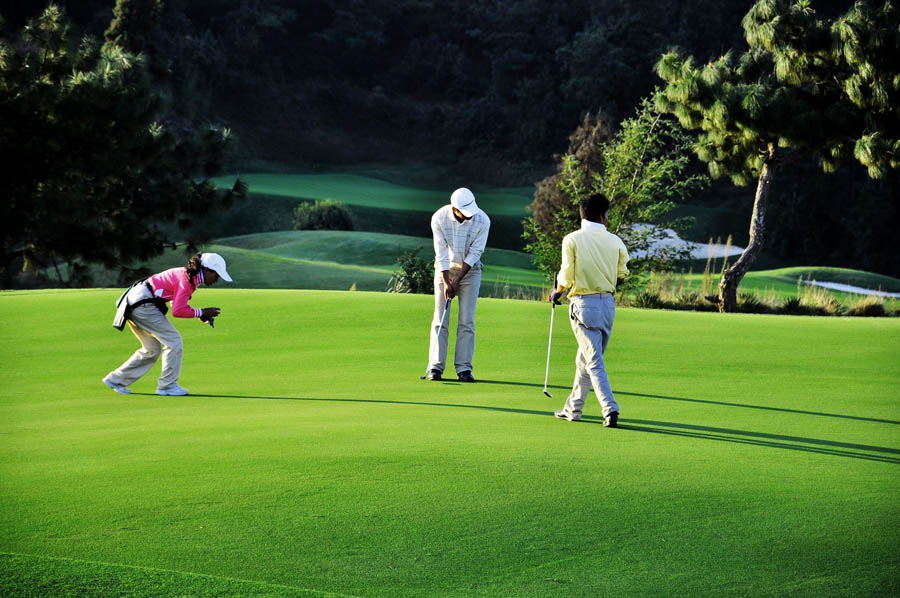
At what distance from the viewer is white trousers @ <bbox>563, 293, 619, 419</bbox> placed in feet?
23.5

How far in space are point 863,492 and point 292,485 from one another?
3.08m

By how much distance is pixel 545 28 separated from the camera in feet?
245

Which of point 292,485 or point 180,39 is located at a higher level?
point 180,39

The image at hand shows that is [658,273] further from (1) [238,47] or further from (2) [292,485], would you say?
(1) [238,47]

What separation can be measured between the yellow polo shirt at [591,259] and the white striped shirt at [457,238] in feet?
8.35

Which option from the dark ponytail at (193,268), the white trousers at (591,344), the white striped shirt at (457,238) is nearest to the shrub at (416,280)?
the white striped shirt at (457,238)

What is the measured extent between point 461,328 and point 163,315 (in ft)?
9.56

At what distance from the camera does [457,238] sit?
9.88 meters

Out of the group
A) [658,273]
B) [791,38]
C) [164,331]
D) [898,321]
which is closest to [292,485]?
[164,331]

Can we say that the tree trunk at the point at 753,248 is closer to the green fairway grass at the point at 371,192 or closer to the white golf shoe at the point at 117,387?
the white golf shoe at the point at 117,387

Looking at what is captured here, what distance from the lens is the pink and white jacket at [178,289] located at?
28.2ft

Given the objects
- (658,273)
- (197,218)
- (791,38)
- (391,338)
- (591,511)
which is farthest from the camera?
(197,218)

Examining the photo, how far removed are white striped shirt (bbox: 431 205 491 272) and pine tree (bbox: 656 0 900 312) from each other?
11.5 meters

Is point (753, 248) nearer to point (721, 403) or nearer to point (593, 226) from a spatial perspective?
point (721, 403)
